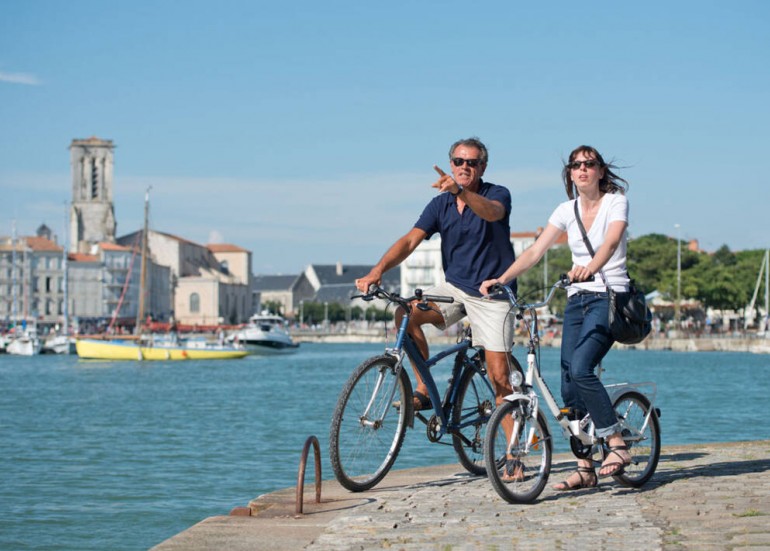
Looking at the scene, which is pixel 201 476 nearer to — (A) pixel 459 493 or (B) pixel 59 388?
(A) pixel 459 493

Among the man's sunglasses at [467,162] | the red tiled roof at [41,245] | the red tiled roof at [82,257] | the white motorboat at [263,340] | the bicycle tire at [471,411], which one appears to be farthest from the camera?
the red tiled roof at [82,257]

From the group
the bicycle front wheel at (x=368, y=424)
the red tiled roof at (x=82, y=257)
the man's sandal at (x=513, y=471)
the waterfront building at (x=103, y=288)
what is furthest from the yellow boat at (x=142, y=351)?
the man's sandal at (x=513, y=471)

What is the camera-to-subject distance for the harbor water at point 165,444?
1360 cm

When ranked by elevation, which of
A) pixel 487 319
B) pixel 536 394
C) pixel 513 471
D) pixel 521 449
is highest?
pixel 487 319

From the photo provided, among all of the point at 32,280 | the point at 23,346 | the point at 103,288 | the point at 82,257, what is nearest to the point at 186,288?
the point at 82,257

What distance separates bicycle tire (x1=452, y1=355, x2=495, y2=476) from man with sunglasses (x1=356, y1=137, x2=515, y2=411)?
23 cm

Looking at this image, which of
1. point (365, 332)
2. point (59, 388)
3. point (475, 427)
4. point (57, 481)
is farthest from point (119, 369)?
point (365, 332)

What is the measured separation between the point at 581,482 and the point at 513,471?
60cm

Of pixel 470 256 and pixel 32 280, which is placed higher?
pixel 32 280

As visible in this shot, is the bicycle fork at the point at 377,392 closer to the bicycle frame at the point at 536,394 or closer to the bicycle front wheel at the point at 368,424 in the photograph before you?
the bicycle front wheel at the point at 368,424

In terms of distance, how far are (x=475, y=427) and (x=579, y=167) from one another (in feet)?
6.37

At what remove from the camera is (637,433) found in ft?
25.0

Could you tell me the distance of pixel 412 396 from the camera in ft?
25.1

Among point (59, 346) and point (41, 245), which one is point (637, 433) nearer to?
point (59, 346)
